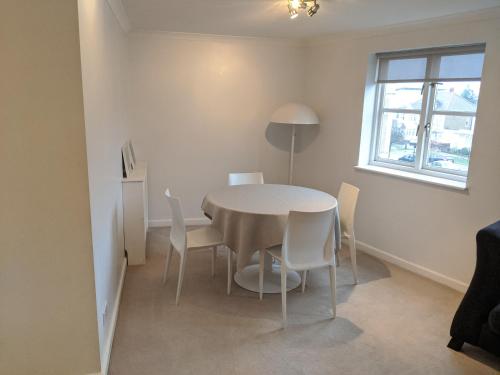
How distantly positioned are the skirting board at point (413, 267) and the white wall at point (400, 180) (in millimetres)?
27

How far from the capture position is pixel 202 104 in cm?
467

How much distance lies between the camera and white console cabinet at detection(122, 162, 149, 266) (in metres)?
3.58

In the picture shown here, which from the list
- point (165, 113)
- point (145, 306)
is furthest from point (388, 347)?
point (165, 113)

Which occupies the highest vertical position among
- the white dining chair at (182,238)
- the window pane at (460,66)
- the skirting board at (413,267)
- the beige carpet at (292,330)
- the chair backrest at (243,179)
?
the window pane at (460,66)

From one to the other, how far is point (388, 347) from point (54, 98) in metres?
2.39

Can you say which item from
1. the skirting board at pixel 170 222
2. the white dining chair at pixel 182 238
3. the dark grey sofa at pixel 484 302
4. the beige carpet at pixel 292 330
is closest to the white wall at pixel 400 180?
the beige carpet at pixel 292 330

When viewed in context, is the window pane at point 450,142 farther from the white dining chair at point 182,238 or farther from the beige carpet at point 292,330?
the white dining chair at point 182,238

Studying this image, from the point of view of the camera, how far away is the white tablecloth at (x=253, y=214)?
2885mm

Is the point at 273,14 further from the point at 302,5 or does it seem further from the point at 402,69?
the point at 402,69

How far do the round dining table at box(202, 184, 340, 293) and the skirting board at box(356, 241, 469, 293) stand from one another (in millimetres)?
995

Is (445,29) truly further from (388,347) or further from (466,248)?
(388,347)

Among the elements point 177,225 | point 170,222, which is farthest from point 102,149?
point 170,222

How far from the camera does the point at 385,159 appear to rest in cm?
423

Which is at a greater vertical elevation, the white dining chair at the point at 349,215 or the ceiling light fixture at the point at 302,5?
the ceiling light fixture at the point at 302,5
